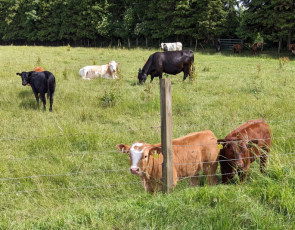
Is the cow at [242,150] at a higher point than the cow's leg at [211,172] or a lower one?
higher

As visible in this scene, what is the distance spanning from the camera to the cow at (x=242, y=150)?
11.0ft

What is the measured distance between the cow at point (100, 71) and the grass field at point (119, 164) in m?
2.40

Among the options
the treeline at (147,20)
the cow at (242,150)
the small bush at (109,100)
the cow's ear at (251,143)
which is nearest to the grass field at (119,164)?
the small bush at (109,100)

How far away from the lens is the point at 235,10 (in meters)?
27.2

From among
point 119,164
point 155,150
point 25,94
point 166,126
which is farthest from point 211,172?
point 25,94

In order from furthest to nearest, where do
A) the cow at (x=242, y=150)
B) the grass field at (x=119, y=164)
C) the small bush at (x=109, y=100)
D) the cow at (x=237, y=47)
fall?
1. the cow at (x=237, y=47)
2. the small bush at (x=109, y=100)
3. the cow at (x=242, y=150)
4. the grass field at (x=119, y=164)

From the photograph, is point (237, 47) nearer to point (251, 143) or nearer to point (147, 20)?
point (147, 20)

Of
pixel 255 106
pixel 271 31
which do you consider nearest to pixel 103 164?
pixel 255 106

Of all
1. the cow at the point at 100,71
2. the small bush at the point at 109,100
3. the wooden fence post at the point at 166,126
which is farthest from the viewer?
the cow at the point at 100,71

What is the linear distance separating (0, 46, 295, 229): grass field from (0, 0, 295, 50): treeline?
14.5 m

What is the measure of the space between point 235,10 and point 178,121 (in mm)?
25595

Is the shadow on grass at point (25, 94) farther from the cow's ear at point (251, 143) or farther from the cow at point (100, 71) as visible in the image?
the cow's ear at point (251, 143)

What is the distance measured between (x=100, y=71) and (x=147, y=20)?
72.2 ft

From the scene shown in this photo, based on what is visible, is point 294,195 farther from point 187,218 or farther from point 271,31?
point 271,31
